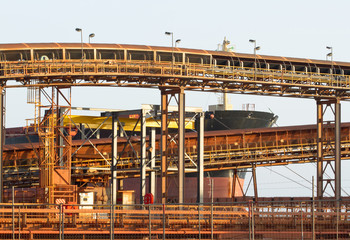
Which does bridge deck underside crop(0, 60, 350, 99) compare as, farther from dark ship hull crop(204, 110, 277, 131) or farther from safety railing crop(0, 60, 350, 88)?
dark ship hull crop(204, 110, 277, 131)

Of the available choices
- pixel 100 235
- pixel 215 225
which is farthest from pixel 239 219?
pixel 100 235

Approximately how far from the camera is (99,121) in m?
56.2

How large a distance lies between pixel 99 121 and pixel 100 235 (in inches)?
1186

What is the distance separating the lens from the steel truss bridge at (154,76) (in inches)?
1693

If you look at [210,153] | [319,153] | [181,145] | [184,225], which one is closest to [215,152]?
[210,153]

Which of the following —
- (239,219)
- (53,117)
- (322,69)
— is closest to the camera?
(239,219)

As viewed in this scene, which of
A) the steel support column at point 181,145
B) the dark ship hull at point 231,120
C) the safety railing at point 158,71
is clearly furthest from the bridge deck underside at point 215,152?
the dark ship hull at point 231,120

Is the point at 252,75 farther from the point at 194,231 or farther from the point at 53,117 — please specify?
the point at 194,231

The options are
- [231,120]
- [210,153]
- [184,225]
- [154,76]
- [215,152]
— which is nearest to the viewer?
[184,225]

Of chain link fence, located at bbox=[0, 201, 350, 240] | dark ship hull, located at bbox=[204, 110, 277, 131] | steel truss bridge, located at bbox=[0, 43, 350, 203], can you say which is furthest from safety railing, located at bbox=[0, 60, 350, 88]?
dark ship hull, located at bbox=[204, 110, 277, 131]

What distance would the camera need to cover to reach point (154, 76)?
43219 mm

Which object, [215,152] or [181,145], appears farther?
[215,152]

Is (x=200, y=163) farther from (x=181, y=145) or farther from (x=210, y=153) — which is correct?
(x=210, y=153)

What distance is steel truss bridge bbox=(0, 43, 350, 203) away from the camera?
43.0 m
